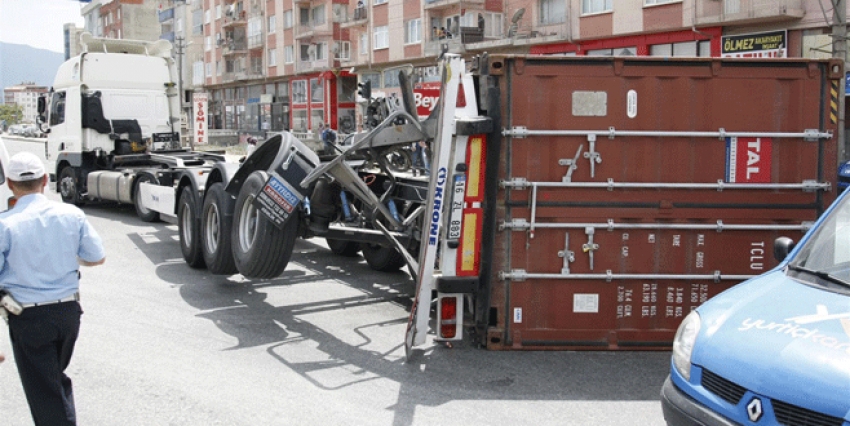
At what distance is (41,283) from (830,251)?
14.3 feet

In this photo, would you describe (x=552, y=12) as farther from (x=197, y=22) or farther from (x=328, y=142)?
(x=197, y=22)

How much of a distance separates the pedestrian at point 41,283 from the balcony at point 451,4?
41015 mm

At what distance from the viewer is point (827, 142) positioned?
716 centimetres

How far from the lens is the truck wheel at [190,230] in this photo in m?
11.0

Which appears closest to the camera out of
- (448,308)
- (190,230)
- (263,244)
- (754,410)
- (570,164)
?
(754,410)

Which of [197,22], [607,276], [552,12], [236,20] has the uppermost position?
[197,22]

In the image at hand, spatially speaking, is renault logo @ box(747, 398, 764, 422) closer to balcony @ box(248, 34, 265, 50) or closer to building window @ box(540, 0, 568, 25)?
building window @ box(540, 0, 568, 25)

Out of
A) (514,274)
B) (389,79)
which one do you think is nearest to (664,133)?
(514,274)

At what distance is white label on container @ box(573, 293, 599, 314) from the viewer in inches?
281

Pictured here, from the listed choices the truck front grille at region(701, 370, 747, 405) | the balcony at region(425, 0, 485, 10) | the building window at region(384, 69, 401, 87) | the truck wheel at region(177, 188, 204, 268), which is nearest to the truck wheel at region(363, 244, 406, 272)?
the truck wheel at region(177, 188, 204, 268)

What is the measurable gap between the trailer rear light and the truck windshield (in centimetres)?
278

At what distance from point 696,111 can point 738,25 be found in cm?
2427

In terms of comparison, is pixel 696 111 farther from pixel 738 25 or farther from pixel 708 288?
pixel 738 25

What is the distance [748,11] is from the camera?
2812 centimetres
